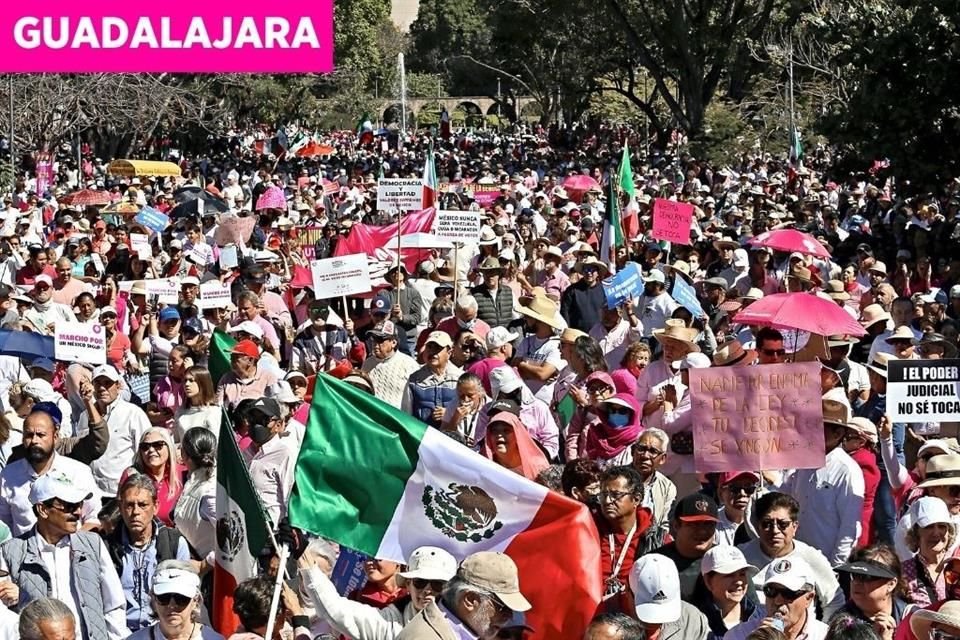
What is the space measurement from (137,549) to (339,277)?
6348 mm

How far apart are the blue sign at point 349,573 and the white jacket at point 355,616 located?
2.63 feet

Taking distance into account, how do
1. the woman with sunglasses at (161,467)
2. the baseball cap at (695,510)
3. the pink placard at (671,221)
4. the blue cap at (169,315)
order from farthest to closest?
the pink placard at (671,221) < the blue cap at (169,315) < the woman with sunglasses at (161,467) < the baseball cap at (695,510)

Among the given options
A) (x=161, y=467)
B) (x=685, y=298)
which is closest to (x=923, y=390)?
(x=161, y=467)

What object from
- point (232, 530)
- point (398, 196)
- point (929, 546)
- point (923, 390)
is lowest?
point (929, 546)

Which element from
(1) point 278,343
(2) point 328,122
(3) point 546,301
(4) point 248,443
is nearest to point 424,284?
(1) point 278,343

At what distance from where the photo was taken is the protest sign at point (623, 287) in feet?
40.7

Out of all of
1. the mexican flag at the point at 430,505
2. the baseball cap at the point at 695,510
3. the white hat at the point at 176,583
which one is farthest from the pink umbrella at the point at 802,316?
the white hat at the point at 176,583

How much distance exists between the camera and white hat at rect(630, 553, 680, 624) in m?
5.89

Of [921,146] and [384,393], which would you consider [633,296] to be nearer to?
[384,393]

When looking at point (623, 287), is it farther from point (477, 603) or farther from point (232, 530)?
point (477, 603)

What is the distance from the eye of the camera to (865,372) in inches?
406

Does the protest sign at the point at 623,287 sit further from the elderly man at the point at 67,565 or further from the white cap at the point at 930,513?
the elderly man at the point at 67,565

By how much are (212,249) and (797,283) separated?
734cm

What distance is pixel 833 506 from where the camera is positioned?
7570mm
